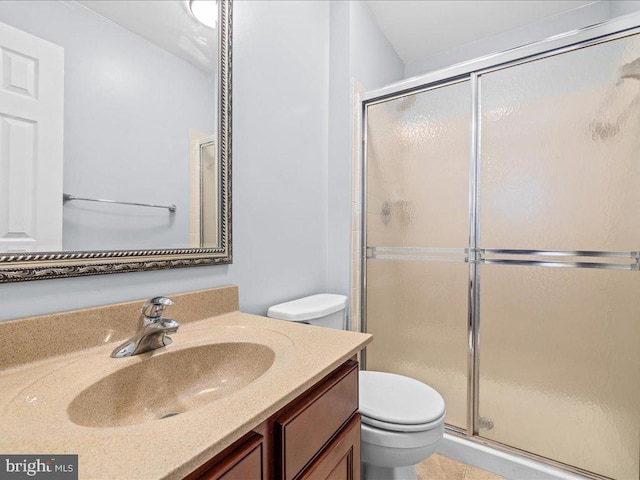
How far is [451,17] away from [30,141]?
2.36 meters

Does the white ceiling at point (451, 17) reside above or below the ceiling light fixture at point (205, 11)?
above

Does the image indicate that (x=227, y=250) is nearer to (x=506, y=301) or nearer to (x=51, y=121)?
(x=51, y=121)

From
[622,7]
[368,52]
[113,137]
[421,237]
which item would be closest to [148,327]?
[113,137]

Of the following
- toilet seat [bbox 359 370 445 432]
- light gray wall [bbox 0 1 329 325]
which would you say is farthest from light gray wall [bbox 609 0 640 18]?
toilet seat [bbox 359 370 445 432]

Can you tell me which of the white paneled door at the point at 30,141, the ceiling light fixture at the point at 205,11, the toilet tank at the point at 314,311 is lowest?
the toilet tank at the point at 314,311

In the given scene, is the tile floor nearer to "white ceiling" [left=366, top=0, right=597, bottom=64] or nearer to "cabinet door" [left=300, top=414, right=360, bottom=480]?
"cabinet door" [left=300, top=414, right=360, bottom=480]

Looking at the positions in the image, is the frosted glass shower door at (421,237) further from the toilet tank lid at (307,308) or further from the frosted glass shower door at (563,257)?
the toilet tank lid at (307,308)

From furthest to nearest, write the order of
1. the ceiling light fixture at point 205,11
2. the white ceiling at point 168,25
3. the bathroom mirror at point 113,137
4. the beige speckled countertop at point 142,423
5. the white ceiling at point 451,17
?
the white ceiling at point 451,17 < the ceiling light fixture at point 205,11 < the white ceiling at point 168,25 < the bathroom mirror at point 113,137 < the beige speckled countertop at point 142,423

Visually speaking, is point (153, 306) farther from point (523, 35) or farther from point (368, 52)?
point (523, 35)

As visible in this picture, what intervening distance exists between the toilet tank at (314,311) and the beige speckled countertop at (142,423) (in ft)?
1.16

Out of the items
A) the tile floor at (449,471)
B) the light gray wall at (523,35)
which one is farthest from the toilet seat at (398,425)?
the light gray wall at (523,35)

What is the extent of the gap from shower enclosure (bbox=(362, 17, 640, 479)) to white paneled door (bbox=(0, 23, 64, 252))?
142 centimetres

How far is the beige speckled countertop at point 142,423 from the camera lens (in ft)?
1.32

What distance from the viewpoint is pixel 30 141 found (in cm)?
71
